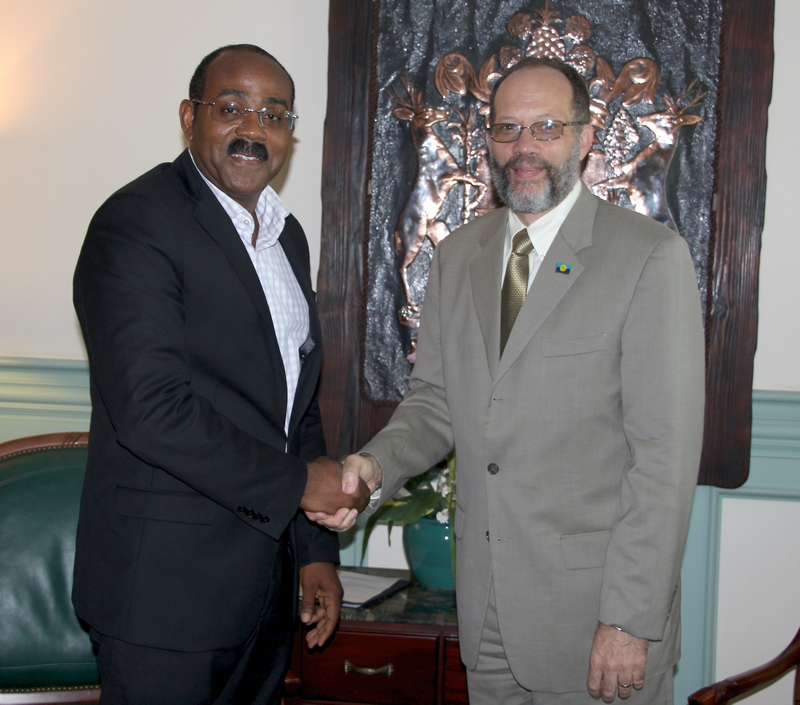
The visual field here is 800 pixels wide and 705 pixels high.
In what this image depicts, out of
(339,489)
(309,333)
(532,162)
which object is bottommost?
(339,489)

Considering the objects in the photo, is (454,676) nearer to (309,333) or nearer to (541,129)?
(309,333)

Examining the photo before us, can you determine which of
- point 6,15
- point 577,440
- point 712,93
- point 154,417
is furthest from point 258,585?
point 6,15

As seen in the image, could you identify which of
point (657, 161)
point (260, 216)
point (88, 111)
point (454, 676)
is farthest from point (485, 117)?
point (454, 676)

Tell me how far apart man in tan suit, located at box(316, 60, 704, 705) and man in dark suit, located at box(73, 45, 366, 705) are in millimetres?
293

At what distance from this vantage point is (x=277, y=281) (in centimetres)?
205

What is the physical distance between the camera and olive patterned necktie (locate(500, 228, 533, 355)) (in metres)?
1.95

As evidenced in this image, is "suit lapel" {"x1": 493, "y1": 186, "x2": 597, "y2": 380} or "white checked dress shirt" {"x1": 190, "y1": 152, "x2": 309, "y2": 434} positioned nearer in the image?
"suit lapel" {"x1": 493, "y1": 186, "x2": 597, "y2": 380}

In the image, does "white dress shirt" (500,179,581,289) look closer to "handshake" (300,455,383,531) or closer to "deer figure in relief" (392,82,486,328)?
"handshake" (300,455,383,531)

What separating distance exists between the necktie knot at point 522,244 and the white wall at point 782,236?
41.8 inches

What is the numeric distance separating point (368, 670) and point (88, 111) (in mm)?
1865

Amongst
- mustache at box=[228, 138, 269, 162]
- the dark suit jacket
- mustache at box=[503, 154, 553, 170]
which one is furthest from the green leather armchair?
mustache at box=[503, 154, 553, 170]

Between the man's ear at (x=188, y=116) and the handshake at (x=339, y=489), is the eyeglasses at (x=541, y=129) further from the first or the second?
the handshake at (x=339, y=489)

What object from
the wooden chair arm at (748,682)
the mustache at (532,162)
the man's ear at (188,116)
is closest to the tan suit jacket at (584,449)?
the mustache at (532,162)

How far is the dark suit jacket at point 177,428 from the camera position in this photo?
1.76 metres
